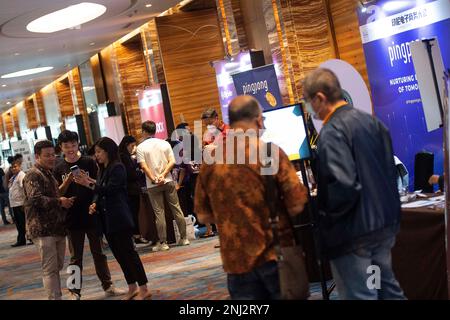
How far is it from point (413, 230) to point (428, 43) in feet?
6.88

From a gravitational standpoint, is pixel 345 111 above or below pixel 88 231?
above

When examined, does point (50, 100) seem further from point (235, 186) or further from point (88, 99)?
point (235, 186)

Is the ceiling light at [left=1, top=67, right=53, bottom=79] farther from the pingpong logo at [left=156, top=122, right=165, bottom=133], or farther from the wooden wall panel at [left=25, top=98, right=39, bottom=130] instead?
the wooden wall panel at [left=25, top=98, right=39, bottom=130]

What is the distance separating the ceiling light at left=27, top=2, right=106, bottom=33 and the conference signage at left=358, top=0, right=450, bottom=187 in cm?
617

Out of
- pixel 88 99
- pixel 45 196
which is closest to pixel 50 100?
pixel 88 99

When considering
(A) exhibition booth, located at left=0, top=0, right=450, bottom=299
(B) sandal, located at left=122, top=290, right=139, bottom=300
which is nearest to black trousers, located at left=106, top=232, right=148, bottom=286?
(B) sandal, located at left=122, top=290, right=139, bottom=300

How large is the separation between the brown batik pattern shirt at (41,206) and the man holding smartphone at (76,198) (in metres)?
0.25

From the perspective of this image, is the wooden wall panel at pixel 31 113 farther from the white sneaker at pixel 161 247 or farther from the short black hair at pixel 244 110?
the short black hair at pixel 244 110

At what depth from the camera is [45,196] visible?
6020 mm

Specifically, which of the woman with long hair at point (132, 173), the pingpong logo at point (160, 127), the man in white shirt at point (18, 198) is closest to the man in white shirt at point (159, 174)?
the woman with long hair at point (132, 173)

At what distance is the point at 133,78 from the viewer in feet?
58.5

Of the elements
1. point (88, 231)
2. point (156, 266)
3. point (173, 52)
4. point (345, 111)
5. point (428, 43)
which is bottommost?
point (156, 266)

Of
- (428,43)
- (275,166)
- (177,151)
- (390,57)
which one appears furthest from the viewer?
(177,151)

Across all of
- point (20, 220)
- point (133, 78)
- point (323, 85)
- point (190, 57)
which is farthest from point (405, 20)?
point (133, 78)
